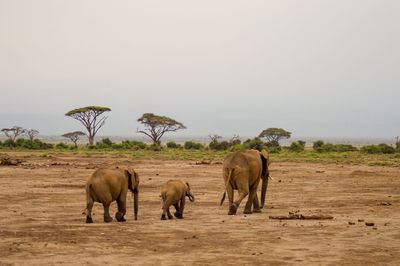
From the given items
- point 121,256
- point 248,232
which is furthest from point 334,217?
point 121,256

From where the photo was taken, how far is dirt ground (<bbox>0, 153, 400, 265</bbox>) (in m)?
8.27

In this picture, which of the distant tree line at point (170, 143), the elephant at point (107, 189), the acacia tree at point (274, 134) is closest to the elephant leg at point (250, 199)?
the elephant at point (107, 189)

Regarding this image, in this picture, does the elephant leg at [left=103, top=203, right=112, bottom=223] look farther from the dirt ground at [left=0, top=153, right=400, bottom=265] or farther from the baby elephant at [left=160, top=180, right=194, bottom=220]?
the baby elephant at [left=160, top=180, right=194, bottom=220]

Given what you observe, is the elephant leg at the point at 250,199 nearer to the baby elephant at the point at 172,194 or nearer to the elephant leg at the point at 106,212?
the baby elephant at the point at 172,194

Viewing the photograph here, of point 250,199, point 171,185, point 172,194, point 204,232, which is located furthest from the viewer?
point 250,199

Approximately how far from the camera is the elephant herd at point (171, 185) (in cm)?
1202

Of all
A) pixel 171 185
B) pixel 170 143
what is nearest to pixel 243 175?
pixel 171 185

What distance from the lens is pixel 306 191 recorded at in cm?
2000

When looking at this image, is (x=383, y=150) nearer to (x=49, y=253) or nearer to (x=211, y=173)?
(x=211, y=173)

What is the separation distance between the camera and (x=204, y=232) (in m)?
10.6

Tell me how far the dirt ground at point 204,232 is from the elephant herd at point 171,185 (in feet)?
1.27

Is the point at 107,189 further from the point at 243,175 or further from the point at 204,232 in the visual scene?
the point at 243,175

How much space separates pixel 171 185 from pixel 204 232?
2658 mm

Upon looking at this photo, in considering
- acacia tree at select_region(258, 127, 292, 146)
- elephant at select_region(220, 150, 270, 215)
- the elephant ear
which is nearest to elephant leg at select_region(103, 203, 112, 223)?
elephant at select_region(220, 150, 270, 215)
